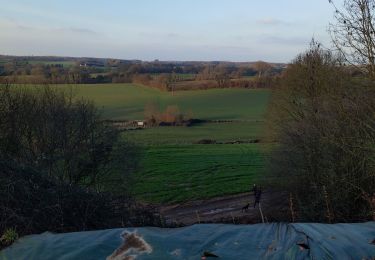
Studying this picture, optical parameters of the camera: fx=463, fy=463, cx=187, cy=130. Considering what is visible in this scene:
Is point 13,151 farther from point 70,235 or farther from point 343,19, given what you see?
point 70,235

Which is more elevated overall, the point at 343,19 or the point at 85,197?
the point at 343,19

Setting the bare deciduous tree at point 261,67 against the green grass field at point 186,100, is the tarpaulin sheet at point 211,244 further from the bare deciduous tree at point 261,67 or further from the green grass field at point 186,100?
the bare deciduous tree at point 261,67

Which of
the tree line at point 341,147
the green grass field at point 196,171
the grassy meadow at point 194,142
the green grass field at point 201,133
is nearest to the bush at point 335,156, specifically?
the tree line at point 341,147

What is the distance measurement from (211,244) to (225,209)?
1952 cm

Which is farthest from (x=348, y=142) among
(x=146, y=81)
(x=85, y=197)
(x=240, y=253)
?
(x=146, y=81)

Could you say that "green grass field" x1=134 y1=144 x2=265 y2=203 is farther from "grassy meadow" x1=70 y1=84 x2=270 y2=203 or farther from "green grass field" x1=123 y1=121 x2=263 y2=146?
"green grass field" x1=123 y1=121 x2=263 y2=146

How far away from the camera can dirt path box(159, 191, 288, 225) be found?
1960 cm

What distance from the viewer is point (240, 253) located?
4492mm

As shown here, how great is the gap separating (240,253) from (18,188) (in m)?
3.75

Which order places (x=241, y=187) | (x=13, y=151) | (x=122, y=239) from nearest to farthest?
(x=122, y=239) → (x=13, y=151) → (x=241, y=187)

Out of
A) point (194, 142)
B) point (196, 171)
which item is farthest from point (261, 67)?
point (196, 171)

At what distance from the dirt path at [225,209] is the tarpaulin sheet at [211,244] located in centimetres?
1310

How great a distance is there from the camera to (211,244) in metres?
4.68

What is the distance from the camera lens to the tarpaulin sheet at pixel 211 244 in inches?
175
